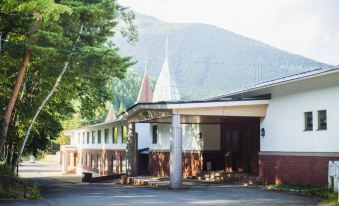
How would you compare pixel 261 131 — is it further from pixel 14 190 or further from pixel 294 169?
pixel 14 190

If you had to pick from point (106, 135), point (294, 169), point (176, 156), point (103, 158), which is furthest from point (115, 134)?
point (294, 169)

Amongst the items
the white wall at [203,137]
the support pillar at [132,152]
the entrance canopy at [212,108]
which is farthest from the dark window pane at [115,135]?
the entrance canopy at [212,108]

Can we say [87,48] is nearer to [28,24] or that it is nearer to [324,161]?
[28,24]

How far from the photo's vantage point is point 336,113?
62.8 feet

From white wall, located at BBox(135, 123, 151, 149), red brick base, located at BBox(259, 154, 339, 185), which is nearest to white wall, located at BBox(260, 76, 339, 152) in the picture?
red brick base, located at BBox(259, 154, 339, 185)

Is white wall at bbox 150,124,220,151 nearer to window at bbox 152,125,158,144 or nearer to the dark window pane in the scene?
window at bbox 152,125,158,144

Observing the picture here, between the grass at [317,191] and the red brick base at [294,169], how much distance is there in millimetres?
357

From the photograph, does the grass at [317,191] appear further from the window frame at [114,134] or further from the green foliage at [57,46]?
the window frame at [114,134]

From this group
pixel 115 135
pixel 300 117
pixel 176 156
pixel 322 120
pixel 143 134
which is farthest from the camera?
pixel 115 135

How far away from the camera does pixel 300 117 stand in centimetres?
2145

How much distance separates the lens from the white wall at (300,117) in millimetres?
19297

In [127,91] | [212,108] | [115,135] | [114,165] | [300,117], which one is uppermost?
[127,91]

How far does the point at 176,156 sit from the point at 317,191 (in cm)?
649

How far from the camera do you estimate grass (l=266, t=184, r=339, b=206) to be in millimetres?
15170
